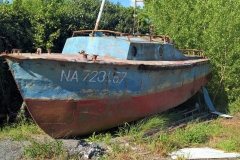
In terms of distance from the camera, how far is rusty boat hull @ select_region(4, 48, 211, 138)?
20.1ft

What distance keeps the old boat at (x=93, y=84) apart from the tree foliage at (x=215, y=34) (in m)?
3.08

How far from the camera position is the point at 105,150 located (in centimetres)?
610

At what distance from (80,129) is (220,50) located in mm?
6734

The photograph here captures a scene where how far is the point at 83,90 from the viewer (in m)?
6.64

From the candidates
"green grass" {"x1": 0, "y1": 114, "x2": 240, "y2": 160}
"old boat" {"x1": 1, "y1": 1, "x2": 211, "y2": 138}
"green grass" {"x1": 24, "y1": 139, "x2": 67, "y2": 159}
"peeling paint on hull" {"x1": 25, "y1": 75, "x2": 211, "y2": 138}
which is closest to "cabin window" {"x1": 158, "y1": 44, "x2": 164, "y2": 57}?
"old boat" {"x1": 1, "y1": 1, "x2": 211, "y2": 138}

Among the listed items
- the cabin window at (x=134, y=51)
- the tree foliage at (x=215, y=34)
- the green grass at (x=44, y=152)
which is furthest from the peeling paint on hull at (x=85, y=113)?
the tree foliage at (x=215, y=34)

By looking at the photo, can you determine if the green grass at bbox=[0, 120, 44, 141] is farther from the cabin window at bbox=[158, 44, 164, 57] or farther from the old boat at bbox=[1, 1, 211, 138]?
the cabin window at bbox=[158, 44, 164, 57]

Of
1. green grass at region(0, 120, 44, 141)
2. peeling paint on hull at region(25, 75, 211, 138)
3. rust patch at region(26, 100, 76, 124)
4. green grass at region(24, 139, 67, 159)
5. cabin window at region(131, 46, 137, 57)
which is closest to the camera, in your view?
green grass at region(24, 139, 67, 159)

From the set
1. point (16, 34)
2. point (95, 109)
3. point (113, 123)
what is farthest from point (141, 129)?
point (16, 34)

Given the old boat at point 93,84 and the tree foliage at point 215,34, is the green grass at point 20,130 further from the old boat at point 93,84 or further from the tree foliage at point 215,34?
the tree foliage at point 215,34

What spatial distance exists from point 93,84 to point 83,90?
24cm

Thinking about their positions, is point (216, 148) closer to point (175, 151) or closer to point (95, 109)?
point (175, 151)

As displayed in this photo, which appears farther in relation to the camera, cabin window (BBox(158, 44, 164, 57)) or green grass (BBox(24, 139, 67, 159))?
cabin window (BBox(158, 44, 164, 57))

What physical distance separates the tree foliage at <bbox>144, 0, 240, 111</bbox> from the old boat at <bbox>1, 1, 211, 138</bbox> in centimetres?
308
